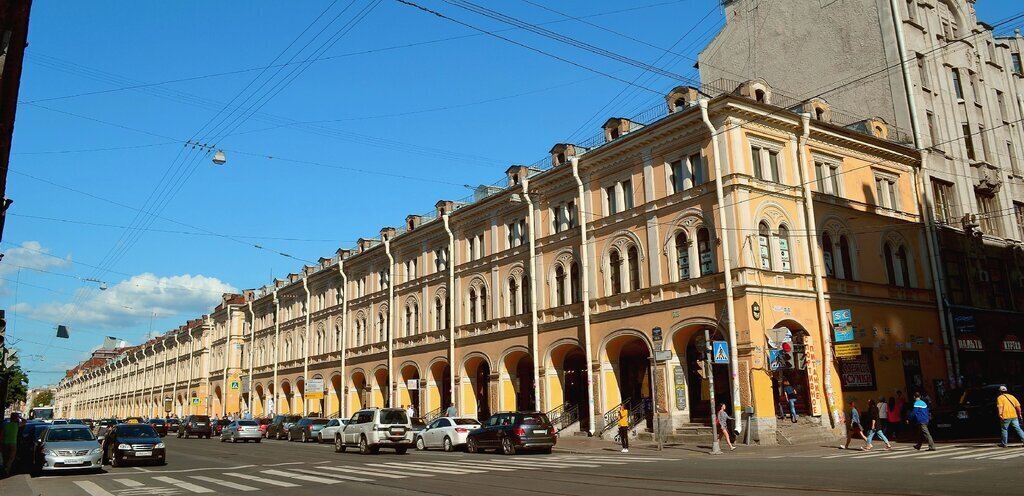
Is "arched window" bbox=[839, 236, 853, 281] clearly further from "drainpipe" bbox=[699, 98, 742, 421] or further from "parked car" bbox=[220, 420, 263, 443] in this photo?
"parked car" bbox=[220, 420, 263, 443]

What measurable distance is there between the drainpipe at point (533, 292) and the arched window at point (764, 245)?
11.4 meters

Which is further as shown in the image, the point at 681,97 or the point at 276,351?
the point at 276,351

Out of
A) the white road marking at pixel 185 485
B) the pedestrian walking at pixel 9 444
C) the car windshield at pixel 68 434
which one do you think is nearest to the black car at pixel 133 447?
the car windshield at pixel 68 434

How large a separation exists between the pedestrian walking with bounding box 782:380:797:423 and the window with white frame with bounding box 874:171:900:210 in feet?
34.6

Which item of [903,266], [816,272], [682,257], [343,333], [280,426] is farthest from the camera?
[343,333]

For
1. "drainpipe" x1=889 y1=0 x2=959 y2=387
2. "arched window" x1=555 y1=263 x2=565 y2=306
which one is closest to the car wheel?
"arched window" x1=555 y1=263 x2=565 y2=306

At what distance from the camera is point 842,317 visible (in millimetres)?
27906

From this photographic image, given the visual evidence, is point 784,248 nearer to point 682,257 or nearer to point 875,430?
point 682,257

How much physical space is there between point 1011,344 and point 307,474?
33.6m

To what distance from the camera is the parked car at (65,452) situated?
19.9 m

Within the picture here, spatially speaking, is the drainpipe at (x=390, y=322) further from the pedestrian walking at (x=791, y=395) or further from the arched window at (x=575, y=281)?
the pedestrian walking at (x=791, y=395)

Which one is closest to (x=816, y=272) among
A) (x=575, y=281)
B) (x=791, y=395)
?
(x=791, y=395)

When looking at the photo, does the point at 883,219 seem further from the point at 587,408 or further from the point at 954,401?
the point at 587,408

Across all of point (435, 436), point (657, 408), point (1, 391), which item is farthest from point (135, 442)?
point (657, 408)
